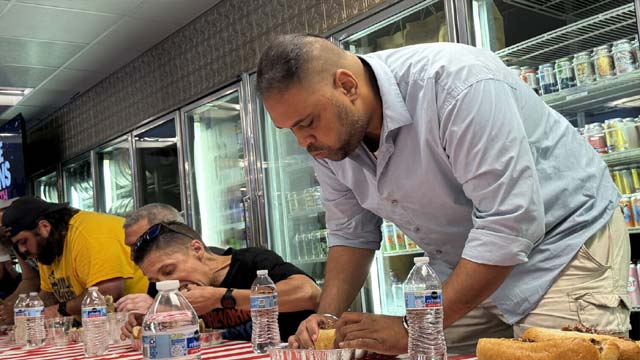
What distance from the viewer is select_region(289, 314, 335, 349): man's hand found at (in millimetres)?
1615

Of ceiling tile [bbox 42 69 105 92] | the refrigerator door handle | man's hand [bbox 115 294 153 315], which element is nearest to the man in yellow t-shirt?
man's hand [bbox 115 294 153 315]

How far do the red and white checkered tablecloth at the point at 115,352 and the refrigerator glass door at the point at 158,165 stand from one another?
3012mm

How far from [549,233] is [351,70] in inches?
24.9

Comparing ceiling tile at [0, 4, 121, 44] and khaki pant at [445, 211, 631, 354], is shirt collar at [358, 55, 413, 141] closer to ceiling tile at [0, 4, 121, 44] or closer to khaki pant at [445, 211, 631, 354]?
khaki pant at [445, 211, 631, 354]

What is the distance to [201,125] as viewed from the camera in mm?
5605

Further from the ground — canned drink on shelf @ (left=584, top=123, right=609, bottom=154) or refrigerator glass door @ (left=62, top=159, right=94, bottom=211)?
refrigerator glass door @ (left=62, top=159, right=94, bottom=211)

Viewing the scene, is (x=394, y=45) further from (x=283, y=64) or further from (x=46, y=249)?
(x=283, y=64)

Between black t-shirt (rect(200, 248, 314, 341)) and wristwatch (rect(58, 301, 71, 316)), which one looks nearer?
black t-shirt (rect(200, 248, 314, 341))

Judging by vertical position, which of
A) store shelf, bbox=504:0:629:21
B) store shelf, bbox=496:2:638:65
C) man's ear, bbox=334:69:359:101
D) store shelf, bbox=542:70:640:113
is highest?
store shelf, bbox=504:0:629:21

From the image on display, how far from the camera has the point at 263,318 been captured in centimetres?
208

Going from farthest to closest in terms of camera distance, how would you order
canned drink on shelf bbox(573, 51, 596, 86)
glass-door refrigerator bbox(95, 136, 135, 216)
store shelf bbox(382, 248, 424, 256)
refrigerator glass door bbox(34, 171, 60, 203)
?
refrigerator glass door bbox(34, 171, 60, 203), glass-door refrigerator bbox(95, 136, 135, 216), store shelf bbox(382, 248, 424, 256), canned drink on shelf bbox(573, 51, 596, 86)

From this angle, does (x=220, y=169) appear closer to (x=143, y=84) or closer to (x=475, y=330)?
(x=143, y=84)

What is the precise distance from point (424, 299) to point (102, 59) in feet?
18.1

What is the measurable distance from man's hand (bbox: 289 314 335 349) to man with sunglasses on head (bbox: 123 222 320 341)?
90 cm
